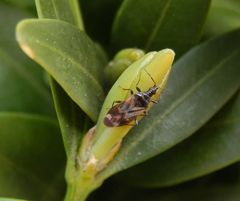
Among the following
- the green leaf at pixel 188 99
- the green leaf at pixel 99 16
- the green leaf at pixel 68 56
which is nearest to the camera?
the green leaf at pixel 68 56

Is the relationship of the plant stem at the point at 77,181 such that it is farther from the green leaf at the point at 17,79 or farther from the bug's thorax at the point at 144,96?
the green leaf at the point at 17,79

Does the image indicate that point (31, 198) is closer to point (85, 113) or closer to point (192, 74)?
point (85, 113)

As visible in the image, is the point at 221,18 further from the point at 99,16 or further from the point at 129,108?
the point at 129,108

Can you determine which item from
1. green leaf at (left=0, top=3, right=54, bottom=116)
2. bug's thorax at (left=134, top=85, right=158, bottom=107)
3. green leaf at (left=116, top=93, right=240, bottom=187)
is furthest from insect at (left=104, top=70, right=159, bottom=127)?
green leaf at (left=0, top=3, right=54, bottom=116)

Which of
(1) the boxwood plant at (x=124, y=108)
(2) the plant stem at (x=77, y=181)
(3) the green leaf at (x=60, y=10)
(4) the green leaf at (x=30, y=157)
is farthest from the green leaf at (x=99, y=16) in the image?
(2) the plant stem at (x=77, y=181)

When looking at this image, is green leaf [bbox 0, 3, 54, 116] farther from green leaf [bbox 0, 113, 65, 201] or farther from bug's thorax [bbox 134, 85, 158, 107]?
bug's thorax [bbox 134, 85, 158, 107]

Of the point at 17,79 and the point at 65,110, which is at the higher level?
the point at 65,110

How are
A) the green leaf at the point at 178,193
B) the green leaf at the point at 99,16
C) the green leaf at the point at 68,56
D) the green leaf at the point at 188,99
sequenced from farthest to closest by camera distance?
the green leaf at the point at 99,16, the green leaf at the point at 178,193, the green leaf at the point at 188,99, the green leaf at the point at 68,56

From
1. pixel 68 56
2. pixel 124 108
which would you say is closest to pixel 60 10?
pixel 68 56
